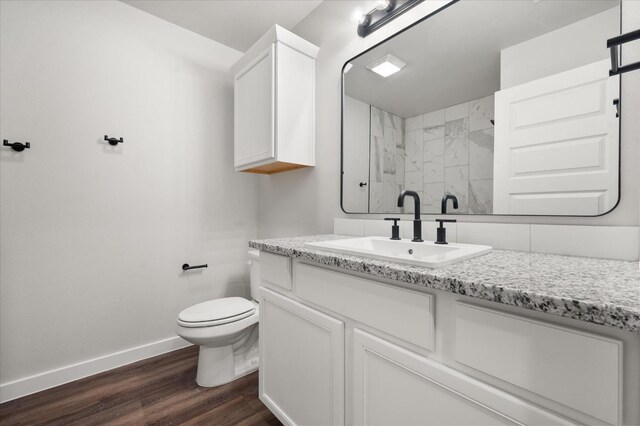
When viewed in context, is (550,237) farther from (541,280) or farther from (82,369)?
(82,369)

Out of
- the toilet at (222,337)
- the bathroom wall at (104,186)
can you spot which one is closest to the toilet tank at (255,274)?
the toilet at (222,337)

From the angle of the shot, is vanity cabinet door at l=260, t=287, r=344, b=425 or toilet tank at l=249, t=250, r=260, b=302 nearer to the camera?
vanity cabinet door at l=260, t=287, r=344, b=425

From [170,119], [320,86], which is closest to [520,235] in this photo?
[320,86]

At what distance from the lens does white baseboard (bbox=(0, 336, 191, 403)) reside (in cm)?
158

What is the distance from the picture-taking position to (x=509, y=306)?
23.6 inches

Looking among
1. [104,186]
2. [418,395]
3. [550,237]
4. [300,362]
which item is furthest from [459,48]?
[104,186]

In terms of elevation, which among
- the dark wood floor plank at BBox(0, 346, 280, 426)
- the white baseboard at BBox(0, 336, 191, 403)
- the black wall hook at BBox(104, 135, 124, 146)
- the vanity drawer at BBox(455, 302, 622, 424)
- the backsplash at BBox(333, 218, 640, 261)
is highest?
the black wall hook at BBox(104, 135, 124, 146)

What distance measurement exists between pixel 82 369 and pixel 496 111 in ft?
8.85

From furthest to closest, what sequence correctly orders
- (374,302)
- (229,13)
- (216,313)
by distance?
1. (229,13)
2. (216,313)
3. (374,302)

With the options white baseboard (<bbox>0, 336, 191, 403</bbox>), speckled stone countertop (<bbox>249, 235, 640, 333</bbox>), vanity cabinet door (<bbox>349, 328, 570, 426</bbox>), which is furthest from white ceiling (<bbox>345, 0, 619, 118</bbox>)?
white baseboard (<bbox>0, 336, 191, 403</bbox>)

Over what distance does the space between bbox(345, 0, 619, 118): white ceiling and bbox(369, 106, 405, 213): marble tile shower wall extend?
7 cm

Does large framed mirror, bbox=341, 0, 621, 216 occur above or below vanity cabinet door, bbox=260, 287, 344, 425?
above

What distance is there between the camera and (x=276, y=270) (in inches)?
49.8

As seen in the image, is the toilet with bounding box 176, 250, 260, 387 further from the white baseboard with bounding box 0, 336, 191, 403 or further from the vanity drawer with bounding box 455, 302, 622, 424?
the vanity drawer with bounding box 455, 302, 622, 424
